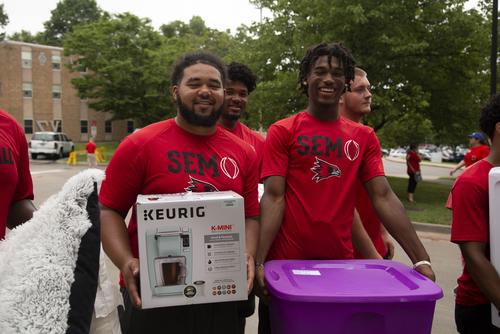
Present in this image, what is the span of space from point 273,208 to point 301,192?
0.17 meters

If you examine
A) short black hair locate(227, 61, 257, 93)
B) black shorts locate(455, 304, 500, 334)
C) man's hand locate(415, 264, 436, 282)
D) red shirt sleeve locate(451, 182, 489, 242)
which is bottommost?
black shorts locate(455, 304, 500, 334)

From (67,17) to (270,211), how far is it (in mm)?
72733

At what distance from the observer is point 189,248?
63.3 inches

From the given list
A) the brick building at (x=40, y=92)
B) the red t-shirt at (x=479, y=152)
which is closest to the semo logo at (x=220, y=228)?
the red t-shirt at (x=479, y=152)

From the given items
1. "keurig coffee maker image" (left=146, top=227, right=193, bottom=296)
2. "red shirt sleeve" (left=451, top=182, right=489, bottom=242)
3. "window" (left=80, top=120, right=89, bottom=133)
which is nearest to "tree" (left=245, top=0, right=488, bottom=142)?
"red shirt sleeve" (left=451, top=182, right=489, bottom=242)

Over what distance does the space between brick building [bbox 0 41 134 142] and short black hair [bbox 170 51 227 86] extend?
41794 millimetres

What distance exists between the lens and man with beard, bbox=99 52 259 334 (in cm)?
184

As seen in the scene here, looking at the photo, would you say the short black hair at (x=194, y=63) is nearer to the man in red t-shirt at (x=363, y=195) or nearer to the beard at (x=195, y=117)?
the beard at (x=195, y=117)

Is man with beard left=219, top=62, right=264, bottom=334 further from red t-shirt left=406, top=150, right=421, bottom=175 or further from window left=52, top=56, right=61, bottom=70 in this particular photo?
window left=52, top=56, right=61, bottom=70

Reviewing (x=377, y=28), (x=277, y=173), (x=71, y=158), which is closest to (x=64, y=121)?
(x=71, y=158)

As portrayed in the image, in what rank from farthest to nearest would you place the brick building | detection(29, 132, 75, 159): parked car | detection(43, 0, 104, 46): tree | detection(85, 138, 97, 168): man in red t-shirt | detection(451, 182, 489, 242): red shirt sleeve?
detection(43, 0, 104, 46): tree
the brick building
detection(29, 132, 75, 159): parked car
detection(85, 138, 97, 168): man in red t-shirt
detection(451, 182, 489, 242): red shirt sleeve

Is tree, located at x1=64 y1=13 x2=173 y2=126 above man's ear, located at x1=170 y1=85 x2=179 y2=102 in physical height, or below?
above

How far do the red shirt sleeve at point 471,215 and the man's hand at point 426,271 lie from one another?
0.18m

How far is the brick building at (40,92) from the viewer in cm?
4112
